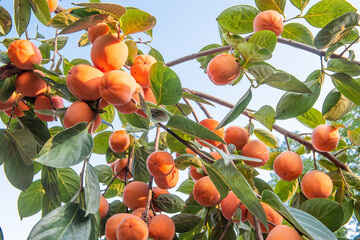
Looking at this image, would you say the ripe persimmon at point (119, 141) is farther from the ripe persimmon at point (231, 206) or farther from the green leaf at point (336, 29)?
the green leaf at point (336, 29)

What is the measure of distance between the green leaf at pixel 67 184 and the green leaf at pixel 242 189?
698 mm

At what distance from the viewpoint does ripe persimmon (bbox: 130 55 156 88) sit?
1.02 metres

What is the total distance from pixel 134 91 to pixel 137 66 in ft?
0.43

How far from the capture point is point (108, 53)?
0.90m

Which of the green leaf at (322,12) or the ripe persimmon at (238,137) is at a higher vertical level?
the green leaf at (322,12)

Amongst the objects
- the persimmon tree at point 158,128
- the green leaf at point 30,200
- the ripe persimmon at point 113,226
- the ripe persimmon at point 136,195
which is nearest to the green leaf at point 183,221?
the persimmon tree at point 158,128

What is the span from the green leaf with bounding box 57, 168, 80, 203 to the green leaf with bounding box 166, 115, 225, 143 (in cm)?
60

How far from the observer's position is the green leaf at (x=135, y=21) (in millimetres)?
930

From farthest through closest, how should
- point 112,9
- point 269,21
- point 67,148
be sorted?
1. point 269,21
2. point 112,9
3. point 67,148

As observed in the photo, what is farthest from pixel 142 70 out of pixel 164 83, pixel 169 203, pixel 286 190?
pixel 286 190

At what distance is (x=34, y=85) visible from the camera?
42.2 inches

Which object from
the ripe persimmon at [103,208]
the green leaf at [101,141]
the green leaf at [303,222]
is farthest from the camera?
the green leaf at [101,141]

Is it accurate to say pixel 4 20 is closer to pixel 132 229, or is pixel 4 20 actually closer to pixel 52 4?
pixel 52 4

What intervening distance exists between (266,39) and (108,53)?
20.8 inches
